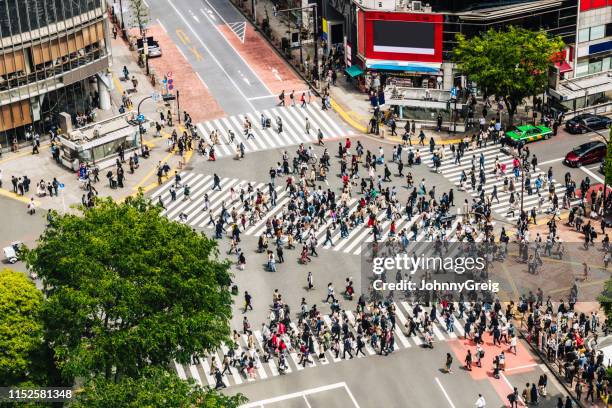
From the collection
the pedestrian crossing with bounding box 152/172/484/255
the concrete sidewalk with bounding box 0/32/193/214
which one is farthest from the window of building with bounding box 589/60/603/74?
the concrete sidewalk with bounding box 0/32/193/214

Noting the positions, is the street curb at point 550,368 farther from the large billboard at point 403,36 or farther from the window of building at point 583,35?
the window of building at point 583,35

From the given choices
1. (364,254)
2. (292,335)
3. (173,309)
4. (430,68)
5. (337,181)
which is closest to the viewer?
(173,309)

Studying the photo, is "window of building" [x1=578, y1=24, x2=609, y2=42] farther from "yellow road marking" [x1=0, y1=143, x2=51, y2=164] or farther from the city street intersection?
"yellow road marking" [x1=0, y1=143, x2=51, y2=164]

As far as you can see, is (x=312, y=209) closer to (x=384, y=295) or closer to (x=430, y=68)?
(x=384, y=295)

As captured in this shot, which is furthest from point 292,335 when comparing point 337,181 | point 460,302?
point 337,181

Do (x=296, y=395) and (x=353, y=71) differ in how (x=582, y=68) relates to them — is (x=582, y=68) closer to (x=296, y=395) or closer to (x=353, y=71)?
(x=353, y=71)

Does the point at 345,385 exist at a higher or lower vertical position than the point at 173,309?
lower

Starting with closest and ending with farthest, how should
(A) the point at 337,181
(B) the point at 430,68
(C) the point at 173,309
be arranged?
(C) the point at 173,309, (A) the point at 337,181, (B) the point at 430,68

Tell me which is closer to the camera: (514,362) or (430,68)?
(514,362)
